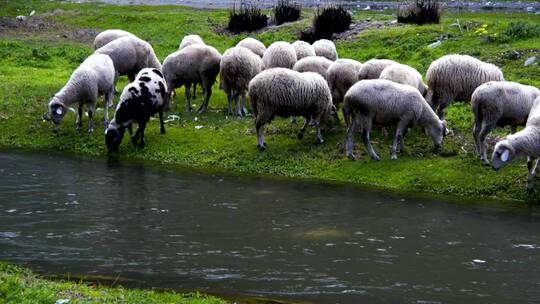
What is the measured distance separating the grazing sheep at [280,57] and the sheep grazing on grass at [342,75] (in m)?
1.84

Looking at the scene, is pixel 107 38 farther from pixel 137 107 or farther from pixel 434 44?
pixel 434 44

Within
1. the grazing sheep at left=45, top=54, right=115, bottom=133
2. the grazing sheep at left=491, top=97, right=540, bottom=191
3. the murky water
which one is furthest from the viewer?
the grazing sheep at left=45, top=54, right=115, bottom=133

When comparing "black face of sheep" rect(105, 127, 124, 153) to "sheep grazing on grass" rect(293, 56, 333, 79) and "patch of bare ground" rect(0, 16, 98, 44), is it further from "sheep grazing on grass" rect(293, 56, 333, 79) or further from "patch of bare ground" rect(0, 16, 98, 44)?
"patch of bare ground" rect(0, 16, 98, 44)

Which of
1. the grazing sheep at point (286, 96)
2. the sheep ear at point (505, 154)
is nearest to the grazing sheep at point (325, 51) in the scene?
the grazing sheep at point (286, 96)

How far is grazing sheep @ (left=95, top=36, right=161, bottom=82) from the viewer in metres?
23.9

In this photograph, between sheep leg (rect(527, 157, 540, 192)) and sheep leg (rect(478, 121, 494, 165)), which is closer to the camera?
sheep leg (rect(527, 157, 540, 192))

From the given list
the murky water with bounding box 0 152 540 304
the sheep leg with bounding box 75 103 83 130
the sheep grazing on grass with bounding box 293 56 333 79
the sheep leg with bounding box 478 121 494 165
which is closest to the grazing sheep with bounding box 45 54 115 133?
the sheep leg with bounding box 75 103 83 130

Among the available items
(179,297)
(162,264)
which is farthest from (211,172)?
(179,297)

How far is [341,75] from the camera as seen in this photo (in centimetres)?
2103

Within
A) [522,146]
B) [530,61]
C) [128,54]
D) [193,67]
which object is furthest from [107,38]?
[522,146]

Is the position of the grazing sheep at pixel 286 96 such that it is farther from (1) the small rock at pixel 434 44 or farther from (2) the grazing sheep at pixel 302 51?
(1) the small rock at pixel 434 44

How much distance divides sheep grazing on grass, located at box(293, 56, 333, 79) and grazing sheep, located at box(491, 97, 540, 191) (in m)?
6.06

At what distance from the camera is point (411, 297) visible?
36.5 feet

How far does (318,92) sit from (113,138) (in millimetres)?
4940
